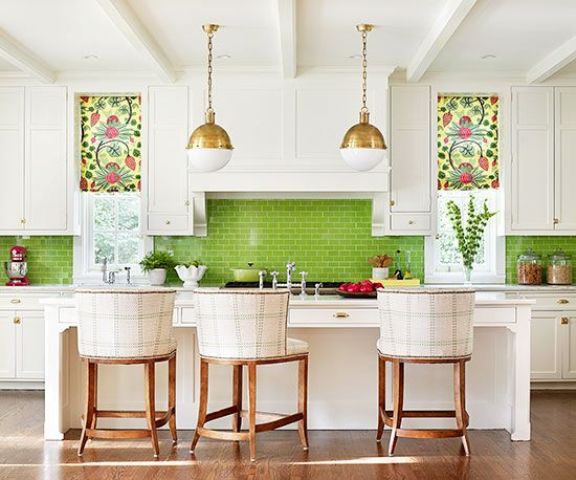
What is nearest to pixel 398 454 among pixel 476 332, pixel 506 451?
pixel 506 451

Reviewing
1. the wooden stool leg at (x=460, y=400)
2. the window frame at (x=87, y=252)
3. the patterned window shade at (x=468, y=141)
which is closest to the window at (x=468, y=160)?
the patterned window shade at (x=468, y=141)

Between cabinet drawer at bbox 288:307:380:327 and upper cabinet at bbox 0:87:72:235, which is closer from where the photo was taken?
cabinet drawer at bbox 288:307:380:327

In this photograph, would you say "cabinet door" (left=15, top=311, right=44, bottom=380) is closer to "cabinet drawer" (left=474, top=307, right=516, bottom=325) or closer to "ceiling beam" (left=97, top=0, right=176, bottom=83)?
"ceiling beam" (left=97, top=0, right=176, bottom=83)

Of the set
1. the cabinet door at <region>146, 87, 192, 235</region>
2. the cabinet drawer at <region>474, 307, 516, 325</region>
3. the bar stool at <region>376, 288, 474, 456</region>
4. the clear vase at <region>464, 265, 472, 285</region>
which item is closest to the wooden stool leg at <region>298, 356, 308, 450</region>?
the bar stool at <region>376, 288, 474, 456</region>

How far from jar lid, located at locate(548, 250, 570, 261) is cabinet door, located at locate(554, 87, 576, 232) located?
26cm

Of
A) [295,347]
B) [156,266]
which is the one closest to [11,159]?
[156,266]

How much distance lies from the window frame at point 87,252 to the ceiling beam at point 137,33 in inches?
52.5

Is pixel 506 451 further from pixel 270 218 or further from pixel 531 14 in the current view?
pixel 270 218

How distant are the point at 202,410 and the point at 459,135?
3.84m

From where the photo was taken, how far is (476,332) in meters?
5.04

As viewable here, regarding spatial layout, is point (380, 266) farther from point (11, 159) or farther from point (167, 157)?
point (11, 159)

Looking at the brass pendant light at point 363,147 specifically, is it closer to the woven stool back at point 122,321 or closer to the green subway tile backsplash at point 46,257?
the woven stool back at point 122,321

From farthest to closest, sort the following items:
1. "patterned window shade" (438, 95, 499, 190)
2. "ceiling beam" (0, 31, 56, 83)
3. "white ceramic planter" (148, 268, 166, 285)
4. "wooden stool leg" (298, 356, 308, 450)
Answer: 1. "patterned window shade" (438, 95, 499, 190)
2. "white ceramic planter" (148, 268, 166, 285)
3. "ceiling beam" (0, 31, 56, 83)
4. "wooden stool leg" (298, 356, 308, 450)

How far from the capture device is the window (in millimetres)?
7074
